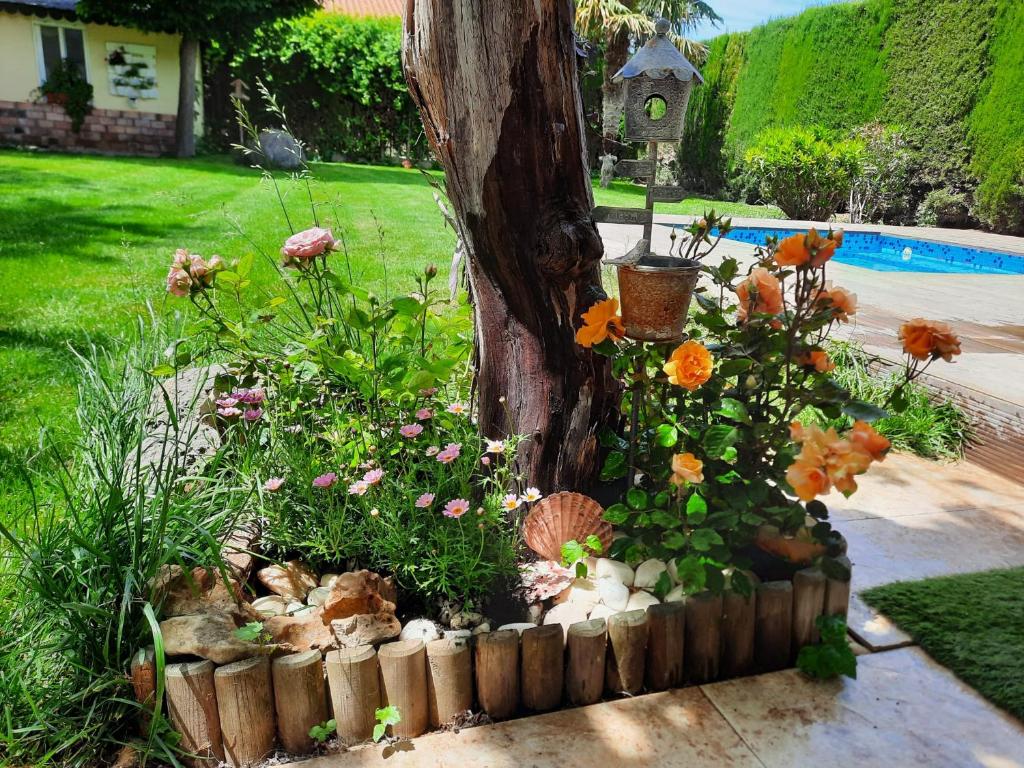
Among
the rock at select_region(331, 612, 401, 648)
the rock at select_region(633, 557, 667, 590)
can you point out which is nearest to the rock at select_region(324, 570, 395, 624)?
the rock at select_region(331, 612, 401, 648)

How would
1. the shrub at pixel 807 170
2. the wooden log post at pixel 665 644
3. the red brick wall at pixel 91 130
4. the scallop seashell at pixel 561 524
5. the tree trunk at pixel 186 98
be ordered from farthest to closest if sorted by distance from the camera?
the red brick wall at pixel 91 130 < the tree trunk at pixel 186 98 < the shrub at pixel 807 170 < the scallop seashell at pixel 561 524 < the wooden log post at pixel 665 644

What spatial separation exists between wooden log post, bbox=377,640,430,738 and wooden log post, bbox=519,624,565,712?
0.22 meters

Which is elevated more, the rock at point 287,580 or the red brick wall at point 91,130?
the red brick wall at point 91,130

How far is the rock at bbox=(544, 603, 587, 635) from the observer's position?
187 centimetres

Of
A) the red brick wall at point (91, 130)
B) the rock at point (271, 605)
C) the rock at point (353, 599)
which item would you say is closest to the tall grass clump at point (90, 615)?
the rock at point (271, 605)

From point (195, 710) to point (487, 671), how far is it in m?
0.59

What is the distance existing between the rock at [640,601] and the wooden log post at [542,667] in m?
0.27

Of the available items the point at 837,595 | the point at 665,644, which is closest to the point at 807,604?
the point at 837,595

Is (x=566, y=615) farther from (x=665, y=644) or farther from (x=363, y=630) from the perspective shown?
(x=363, y=630)

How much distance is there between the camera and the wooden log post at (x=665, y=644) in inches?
66.2

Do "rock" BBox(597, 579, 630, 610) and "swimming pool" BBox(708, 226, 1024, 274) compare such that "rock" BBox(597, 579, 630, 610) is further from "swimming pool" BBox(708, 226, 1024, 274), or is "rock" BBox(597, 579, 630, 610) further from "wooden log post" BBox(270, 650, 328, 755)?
"swimming pool" BBox(708, 226, 1024, 274)

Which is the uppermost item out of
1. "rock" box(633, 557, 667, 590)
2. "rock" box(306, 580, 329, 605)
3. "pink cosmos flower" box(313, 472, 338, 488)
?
"pink cosmos flower" box(313, 472, 338, 488)

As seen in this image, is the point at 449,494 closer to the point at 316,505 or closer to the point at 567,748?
the point at 316,505

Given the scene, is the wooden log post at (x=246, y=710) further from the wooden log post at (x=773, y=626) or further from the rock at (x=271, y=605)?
the wooden log post at (x=773, y=626)
